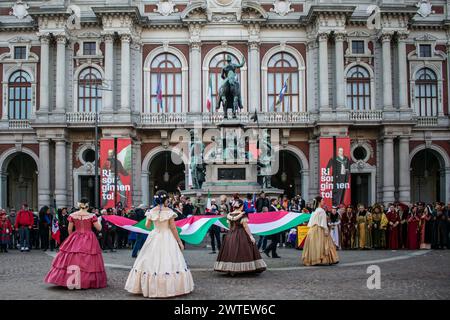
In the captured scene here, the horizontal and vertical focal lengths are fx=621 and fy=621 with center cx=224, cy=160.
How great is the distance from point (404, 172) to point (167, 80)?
17.3 metres

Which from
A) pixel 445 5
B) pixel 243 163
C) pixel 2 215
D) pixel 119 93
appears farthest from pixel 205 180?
pixel 445 5

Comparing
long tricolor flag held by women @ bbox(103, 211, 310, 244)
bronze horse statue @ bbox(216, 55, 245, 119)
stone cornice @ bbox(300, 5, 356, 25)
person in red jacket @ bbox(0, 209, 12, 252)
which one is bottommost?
person in red jacket @ bbox(0, 209, 12, 252)

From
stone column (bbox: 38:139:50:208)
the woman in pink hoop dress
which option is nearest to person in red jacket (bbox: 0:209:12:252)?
the woman in pink hoop dress

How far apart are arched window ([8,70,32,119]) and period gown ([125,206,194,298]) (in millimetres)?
34039

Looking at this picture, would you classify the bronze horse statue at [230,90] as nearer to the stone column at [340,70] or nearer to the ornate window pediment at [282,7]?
the stone column at [340,70]

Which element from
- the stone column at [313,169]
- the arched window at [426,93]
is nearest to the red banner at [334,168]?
the stone column at [313,169]

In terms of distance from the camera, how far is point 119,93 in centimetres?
4191

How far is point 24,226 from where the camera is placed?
25188 mm

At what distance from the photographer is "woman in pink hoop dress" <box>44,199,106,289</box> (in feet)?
40.0

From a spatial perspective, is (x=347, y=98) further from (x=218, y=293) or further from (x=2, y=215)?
(x=218, y=293)

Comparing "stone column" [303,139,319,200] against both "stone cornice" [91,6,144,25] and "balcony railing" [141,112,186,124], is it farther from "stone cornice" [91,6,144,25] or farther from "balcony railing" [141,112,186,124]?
"stone cornice" [91,6,144,25]

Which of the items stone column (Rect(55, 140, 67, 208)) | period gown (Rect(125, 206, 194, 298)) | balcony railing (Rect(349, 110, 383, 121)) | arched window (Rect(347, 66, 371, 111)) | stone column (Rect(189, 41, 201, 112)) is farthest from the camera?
arched window (Rect(347, 66, 371, 111))

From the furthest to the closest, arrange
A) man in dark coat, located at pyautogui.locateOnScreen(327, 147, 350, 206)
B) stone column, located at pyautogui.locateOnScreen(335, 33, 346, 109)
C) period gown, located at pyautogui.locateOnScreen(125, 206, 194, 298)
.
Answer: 1. stone column, located at pyautogui.locateOnScreen(335, 33, 346, 109)
2. man in dark coat, located at pyautogui.locateOnScreen(327, 147, 350, 206)
3. period gown, located at pyautogui.locateOnScreen(125, 206, 194, 298)

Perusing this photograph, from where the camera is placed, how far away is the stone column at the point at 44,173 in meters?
40.8
